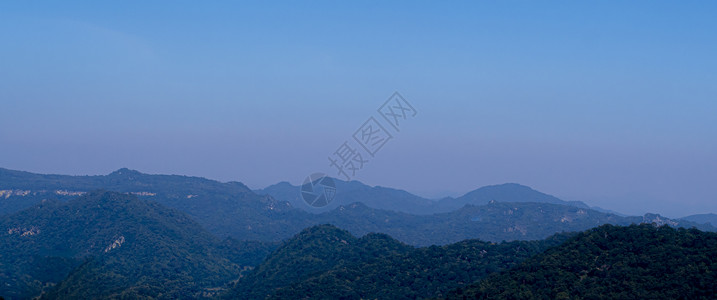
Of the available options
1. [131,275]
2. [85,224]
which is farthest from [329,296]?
[85,224]

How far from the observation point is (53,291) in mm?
85812

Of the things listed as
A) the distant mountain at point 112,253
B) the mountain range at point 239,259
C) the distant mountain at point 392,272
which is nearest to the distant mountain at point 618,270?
the mountain range at point 239,259

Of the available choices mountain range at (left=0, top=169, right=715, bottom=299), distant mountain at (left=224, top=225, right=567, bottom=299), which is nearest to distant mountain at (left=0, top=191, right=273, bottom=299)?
mountain range at (left=0, top=169, right=715, bottom=299)

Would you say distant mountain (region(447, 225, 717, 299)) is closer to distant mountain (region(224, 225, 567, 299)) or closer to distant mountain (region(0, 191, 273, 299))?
distant mountain (region(224, 225, 567, 299))

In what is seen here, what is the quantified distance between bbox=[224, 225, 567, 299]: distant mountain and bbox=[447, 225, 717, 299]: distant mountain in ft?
42.0

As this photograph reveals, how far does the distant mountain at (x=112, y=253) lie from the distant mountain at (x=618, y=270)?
5814cm

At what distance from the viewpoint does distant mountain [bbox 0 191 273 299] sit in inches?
3625

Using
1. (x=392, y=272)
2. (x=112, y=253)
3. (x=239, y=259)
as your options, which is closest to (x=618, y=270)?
(x=392, y=272)

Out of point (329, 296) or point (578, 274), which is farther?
point (329, 296)

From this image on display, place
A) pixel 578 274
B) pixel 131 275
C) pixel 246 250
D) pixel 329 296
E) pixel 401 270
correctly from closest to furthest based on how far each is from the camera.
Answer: pixel 578 274
pixel 329 296
pixel 401 270
pixel 131 275
pixel 246 250

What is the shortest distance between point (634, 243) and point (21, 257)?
394 ft

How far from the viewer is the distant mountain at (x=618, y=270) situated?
49.4 meters

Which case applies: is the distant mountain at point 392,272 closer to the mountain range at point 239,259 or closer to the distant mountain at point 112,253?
the mountain range at point 239,259

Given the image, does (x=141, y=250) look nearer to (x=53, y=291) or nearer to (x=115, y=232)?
(x=115, y=232)
